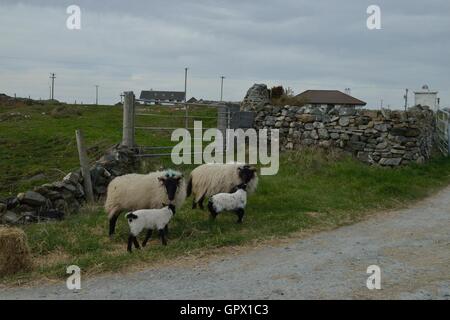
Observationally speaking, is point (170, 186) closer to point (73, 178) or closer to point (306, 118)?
point (73, 178)

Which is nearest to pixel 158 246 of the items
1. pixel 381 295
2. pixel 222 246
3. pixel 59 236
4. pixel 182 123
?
pixel 222 246

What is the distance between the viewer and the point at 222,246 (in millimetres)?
7516

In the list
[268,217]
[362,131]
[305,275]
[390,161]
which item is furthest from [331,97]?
[305,275]

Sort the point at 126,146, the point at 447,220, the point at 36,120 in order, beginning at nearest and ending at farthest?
the point at 447,220 < the point at 126,146 < the point at 36,120

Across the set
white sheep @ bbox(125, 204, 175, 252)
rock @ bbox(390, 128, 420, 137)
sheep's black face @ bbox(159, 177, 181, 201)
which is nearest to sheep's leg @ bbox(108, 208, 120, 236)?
white sheep @ bbox(125, 204, 175, 252)

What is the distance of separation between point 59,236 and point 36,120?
18.6 m

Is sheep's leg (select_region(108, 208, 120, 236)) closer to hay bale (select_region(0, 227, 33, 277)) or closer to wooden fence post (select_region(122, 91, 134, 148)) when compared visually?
hay bale (select_region(0, 227, 33, 277))

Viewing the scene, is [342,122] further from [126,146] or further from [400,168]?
[126,146]

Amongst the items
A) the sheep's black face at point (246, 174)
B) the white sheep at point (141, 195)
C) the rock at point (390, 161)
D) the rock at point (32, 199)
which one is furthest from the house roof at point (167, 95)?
the white sheep at point (141, 195)

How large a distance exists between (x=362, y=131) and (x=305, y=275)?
1043 cm

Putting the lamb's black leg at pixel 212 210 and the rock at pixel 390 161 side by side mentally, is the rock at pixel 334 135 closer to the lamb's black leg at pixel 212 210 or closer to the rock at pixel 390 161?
the rock at pixel 390 161

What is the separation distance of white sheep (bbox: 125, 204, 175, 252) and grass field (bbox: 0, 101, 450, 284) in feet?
0.63

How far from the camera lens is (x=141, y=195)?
8.33 metres
